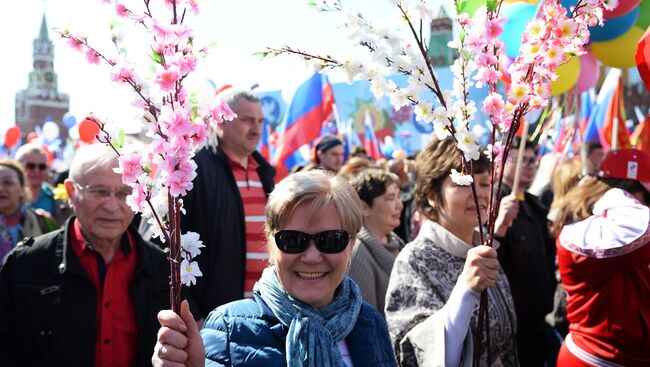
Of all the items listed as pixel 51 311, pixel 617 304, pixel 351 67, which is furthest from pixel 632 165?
pixel 51 311

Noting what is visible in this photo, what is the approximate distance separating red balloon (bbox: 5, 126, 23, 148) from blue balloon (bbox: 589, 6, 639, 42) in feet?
34.4

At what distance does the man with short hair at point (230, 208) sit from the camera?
11.9 ft

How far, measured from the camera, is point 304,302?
1985 mm

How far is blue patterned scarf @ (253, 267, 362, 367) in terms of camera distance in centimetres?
187

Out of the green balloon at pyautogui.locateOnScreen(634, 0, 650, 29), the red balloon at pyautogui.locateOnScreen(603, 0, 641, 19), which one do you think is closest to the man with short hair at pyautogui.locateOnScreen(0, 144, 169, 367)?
the red balloon at pyautogui.locateOnScreen(603, 0, 641, 19)

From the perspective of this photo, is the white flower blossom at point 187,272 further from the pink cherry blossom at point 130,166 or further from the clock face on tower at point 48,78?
the clock face on tower at point 48,78

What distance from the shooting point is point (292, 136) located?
25.1 ft

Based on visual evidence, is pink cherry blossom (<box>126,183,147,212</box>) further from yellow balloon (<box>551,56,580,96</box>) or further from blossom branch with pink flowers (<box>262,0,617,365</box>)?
yellow balloon (<box>551,56,580,96</box>)

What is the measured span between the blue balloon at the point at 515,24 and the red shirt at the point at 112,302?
235 cm

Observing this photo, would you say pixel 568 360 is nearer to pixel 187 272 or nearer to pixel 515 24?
pixel 187 272

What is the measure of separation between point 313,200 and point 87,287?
3.81 ft

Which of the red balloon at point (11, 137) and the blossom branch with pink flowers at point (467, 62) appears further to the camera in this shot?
the red balloon at point (11, 137)

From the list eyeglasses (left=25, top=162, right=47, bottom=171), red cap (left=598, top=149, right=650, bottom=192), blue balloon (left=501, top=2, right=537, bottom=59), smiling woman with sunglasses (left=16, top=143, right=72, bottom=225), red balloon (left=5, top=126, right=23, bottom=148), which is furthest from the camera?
red balloon (left=5, top=126, right=23, bottom=148)

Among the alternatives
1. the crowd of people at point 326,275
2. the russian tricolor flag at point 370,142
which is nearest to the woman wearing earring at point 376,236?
the crowd of people at point 326,275
